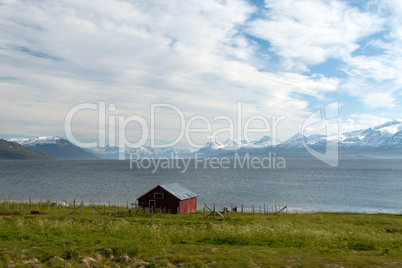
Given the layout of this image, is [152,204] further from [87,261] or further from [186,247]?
[87,261]

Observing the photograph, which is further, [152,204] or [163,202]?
[152,204]

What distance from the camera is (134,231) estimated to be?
101 ft

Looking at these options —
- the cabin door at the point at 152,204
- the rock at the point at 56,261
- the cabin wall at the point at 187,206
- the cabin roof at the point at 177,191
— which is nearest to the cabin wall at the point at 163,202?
the cabin door at the point at 152,204

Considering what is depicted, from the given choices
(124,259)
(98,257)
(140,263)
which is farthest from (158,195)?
(140,263)

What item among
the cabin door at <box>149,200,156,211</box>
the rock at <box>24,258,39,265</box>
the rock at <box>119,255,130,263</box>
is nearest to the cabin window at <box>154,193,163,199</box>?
the cabin door at <box>149,200,156,211</box>

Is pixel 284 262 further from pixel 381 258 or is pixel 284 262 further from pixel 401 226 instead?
pixel 401 226

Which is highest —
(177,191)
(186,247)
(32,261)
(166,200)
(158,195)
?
(32,261)

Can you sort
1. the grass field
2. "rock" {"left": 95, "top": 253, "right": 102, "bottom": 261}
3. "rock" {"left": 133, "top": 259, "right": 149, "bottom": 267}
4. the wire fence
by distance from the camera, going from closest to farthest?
1. "rock" {"left": 133, "top": 259, "right": 149, "bottom": 267}
2. the grass field
3. "rock" {"left": 95, "top": 253, "right": 102, "bottom": 261}
4. the wire fence

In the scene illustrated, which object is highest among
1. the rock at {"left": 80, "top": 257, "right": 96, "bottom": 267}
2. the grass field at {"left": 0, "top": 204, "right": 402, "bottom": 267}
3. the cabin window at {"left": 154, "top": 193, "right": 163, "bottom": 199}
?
the rock at {"left": 80, "top": 257, "right": 96, "bottom": 267}

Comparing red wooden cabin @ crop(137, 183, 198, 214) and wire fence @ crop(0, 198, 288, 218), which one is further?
red wooden cabin @ crop(137, 183, 198, 214)

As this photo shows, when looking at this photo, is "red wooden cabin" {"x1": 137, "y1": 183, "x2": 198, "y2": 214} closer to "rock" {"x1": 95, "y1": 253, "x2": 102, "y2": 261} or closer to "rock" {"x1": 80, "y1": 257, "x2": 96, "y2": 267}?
"rock" {"x1": 95, "y1": 253, "x2": 102, "y2": 261}

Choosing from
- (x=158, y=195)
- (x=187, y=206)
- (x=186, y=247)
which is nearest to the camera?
(x=186, y=247)

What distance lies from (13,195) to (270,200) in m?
69.4

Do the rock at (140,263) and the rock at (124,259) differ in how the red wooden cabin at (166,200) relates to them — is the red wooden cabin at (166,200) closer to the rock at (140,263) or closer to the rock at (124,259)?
the rock at (124,259)
